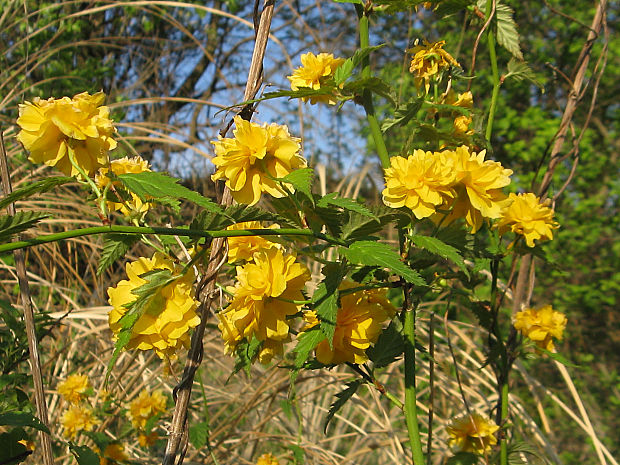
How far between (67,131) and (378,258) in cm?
28

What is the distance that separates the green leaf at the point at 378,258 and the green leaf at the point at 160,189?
111 mm

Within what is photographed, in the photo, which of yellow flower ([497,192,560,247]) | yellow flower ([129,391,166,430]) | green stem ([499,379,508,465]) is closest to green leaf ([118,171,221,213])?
yellow flower ([497,192,560,247])

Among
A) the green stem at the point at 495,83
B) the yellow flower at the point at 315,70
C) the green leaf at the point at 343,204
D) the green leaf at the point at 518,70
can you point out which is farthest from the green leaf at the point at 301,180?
the green leaf at the point at 518,70

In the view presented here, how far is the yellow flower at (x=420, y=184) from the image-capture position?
48cm

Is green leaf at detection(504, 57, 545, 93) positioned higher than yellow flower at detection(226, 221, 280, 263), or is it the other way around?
green leaf at detection(504, 57, 545, 93)

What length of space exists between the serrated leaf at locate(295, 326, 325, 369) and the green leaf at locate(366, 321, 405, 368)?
4.0 inches

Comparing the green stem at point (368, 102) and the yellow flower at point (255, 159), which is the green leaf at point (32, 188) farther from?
the green stem at point (368, 102)

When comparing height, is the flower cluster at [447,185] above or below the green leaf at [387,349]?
above

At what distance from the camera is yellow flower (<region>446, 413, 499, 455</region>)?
832 mm

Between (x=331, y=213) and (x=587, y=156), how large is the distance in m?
3.75

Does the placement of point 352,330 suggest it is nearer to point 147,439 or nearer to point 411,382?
point 411,382

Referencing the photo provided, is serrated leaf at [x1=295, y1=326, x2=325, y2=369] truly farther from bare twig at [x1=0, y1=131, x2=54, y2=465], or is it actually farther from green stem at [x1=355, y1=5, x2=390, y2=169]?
bare twig at [x1=0, y1=131, x2=54, y2=465]

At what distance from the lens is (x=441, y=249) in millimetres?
434

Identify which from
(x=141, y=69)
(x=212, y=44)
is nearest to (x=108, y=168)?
(x=141, y=69)
